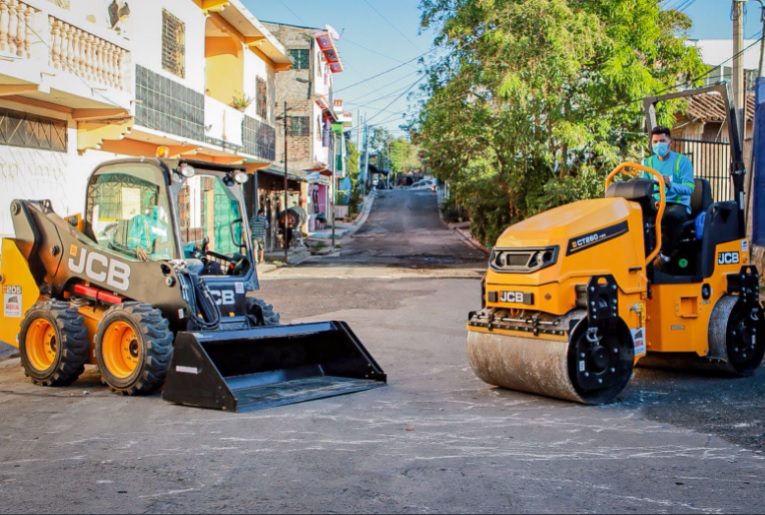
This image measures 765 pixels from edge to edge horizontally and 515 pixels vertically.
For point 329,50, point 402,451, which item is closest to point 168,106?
point 402,451

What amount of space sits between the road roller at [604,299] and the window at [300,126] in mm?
41222

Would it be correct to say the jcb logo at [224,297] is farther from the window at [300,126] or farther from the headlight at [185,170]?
the window at [300,126]

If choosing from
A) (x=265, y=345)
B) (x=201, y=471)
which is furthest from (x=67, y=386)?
(x=201, y=471)

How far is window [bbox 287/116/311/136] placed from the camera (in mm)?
48906

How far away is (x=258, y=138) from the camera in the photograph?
99.6 feet

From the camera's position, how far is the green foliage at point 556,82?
24469 mm

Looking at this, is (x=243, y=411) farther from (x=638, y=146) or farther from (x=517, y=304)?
(x=638, y=146)

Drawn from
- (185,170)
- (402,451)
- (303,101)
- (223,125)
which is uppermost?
(303,101)

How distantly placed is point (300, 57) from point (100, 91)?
34.2 meters

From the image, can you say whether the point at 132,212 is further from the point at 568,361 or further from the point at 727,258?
the point at 727,258

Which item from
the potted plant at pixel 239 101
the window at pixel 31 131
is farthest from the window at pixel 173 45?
the potted plant at pixel 239 101

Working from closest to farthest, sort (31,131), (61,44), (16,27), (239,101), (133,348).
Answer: (133,348) < (16,27) < (61,44) < (31,131) < (239,101)

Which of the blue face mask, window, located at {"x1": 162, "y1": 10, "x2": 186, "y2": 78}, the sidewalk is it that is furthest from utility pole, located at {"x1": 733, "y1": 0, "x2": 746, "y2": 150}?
the sidewalk

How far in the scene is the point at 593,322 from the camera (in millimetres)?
7406
